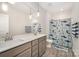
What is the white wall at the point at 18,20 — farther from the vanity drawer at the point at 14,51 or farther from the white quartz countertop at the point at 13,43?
the vanity drawer at the point at 14,51

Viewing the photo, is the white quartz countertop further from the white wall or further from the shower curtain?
the shower curtain

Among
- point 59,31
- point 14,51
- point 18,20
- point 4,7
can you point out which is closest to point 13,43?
point 14,51

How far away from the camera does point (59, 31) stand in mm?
3066

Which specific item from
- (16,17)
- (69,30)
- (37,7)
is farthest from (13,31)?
(69,30)

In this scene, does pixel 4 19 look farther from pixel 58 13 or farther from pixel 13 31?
pixel 58 13

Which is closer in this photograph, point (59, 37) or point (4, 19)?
point (4, 19)

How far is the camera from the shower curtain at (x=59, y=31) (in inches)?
116

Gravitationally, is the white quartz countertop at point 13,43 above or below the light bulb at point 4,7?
below

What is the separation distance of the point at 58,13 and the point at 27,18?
2.73 feet

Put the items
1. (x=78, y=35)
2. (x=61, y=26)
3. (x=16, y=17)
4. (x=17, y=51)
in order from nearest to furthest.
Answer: (x=17, y=51), (x=16, y=17), (x=78, y=35), (x=61, y=26)

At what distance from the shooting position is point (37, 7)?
275cm

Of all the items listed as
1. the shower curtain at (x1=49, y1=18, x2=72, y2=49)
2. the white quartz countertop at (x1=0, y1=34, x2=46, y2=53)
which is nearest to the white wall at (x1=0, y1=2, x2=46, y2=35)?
the white quartz countertop at (x1=0, y1=34, x2=46, y2=53)

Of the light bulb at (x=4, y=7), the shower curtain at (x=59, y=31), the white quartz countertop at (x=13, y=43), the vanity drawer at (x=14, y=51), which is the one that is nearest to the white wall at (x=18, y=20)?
the light bulb at (x=4, y=7)

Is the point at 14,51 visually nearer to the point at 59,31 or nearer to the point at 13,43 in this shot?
the point at 13,43
